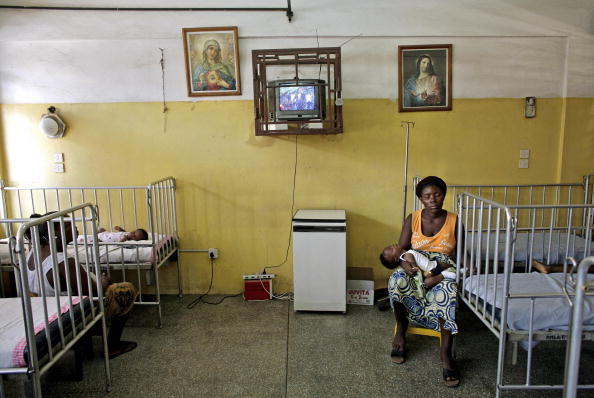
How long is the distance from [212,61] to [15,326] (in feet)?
8.73

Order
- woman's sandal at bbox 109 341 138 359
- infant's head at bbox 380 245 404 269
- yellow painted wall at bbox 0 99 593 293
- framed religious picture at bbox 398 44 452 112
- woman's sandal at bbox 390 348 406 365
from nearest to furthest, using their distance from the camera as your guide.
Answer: woman's sandal at bbox 390 348 406 365
woman's sandal at bbox 109 341 138 359
infant's head at bbox 380 245 404 269
framed religious picture at bbox 398 44 452 112
yellow painted wall at bbox 0 99 593 293

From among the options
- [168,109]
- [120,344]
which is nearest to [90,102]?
[168,109]

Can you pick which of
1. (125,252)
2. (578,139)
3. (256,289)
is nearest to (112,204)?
(125,252)

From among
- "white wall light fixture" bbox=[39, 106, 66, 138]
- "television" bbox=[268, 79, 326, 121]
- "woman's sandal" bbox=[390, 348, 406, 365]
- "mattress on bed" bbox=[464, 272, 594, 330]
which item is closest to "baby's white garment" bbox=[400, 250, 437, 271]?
"mattress on bed" bbox=[464, 272, 594, 330]

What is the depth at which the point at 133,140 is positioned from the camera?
151 inches

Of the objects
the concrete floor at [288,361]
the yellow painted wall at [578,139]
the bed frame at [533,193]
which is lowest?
the concrete floor at [288,361]

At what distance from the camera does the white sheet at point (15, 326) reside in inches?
68.2

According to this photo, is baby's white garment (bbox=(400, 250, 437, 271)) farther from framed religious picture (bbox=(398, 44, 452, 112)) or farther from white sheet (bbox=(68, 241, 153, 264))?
white sheet (bbox=(68, 241, 153, 264))

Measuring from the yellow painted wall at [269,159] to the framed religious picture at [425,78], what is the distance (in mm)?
107

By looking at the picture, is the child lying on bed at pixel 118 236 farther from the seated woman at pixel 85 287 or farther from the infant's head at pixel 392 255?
the infant's head at pixel 392 255

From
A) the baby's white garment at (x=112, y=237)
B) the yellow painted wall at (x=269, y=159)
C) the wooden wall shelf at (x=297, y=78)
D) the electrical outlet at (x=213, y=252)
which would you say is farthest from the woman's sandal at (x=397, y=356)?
the baby's white garment at (x=112, y=237)

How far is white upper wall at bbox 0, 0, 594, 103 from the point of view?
358cm

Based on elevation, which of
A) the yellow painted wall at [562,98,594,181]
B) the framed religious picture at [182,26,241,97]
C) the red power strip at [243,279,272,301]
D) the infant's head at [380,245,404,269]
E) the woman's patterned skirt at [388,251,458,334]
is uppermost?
the framed religious picture at [182,26,241,97]

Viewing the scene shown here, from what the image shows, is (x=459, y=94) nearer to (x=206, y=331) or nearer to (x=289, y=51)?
(x=289, y=51)
